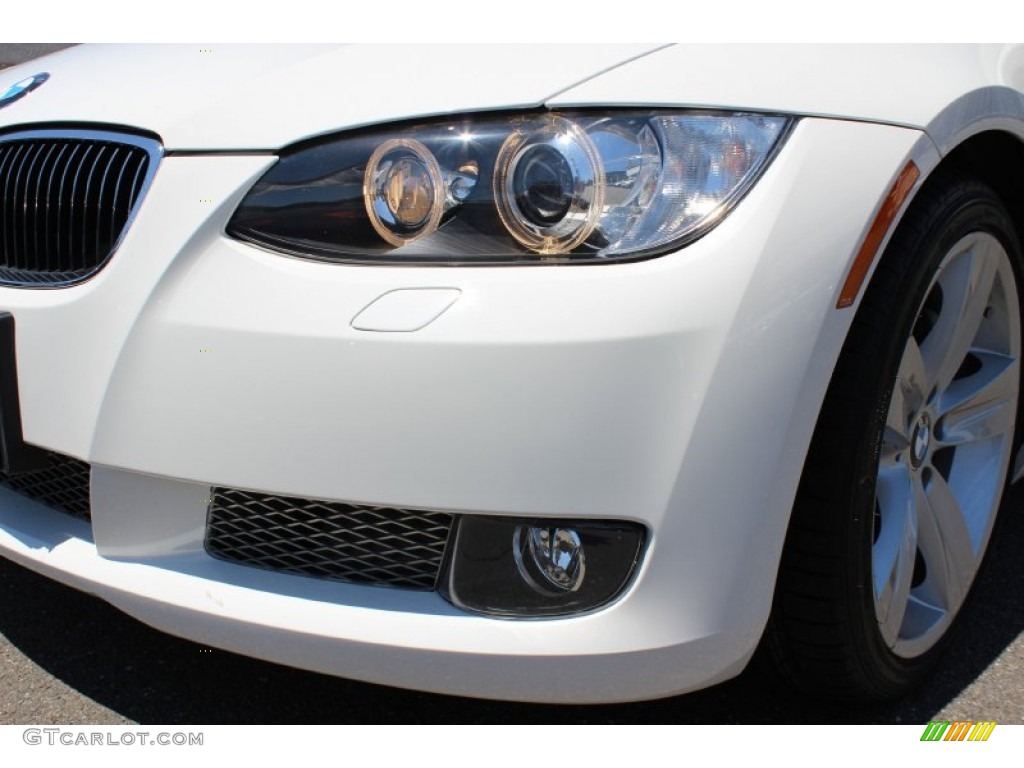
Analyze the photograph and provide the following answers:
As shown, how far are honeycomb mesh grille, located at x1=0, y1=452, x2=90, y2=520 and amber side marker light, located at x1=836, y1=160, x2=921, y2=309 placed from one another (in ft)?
4.10

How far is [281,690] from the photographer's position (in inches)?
80.3

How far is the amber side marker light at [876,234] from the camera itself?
1553 millimetres

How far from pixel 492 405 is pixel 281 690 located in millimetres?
877

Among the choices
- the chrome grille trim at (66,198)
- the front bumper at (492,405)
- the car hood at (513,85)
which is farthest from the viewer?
the chrome grille trim at (66,198)

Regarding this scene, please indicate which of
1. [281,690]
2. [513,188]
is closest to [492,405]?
[513,188]

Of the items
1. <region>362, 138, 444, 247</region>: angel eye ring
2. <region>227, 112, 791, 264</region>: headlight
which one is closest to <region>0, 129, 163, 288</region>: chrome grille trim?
<region>227, 112, 791, 264</region>: headlight

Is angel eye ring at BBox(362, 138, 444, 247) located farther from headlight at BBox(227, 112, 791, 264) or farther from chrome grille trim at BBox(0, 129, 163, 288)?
chrome grille trim at BBox(0, 129, 163, 288)

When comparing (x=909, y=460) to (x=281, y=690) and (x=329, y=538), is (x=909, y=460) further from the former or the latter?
(x=281, y=690)

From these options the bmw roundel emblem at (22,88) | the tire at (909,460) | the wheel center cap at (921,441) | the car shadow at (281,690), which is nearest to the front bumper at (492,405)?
the tire at (909,460)

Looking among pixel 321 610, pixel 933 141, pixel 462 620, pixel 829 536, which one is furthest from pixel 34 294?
pixel 933 141

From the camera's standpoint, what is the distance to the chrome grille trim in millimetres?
1768

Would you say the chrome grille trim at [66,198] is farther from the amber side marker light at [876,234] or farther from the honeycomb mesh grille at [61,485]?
the amber side marker light at [876,234]

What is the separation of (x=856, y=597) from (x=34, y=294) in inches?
55.5

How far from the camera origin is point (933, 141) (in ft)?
5.46
